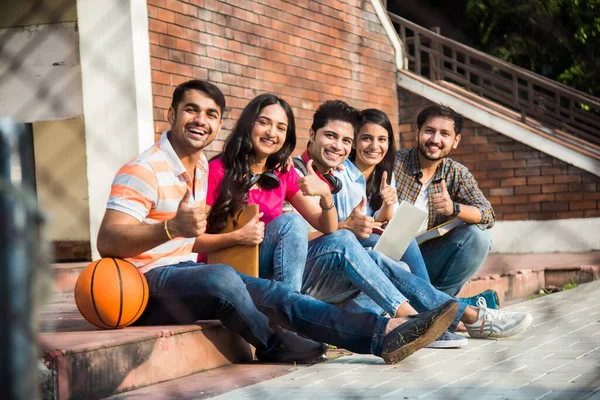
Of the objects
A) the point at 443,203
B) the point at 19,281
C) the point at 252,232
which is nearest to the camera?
the point at 19,281

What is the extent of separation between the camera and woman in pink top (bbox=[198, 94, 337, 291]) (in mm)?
2980

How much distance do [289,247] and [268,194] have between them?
30cm

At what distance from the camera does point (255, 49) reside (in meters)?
5.60

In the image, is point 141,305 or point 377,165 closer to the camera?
point 141,305

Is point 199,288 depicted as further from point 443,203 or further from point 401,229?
point 443,203

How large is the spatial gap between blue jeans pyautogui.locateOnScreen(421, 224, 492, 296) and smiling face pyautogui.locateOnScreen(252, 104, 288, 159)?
102cm

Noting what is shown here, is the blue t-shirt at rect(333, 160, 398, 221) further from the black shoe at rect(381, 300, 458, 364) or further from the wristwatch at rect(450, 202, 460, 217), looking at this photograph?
the black shoe at rect(381, 300, 458, 364)

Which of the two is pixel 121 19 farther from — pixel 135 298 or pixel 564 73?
pixel 564 73

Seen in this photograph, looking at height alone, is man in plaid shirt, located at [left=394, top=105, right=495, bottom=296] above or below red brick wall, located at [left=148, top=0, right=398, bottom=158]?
below

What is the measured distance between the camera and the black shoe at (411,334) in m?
2.74

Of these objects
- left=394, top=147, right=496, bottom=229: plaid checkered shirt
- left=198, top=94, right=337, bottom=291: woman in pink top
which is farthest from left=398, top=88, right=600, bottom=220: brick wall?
left=198, top=94, right=337, bottom=291: woman in pink top

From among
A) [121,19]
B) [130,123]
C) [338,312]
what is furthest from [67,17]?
[338,312]

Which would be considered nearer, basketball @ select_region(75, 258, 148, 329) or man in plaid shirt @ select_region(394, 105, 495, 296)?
basketball @ select_region(75, 258, 148, 329)

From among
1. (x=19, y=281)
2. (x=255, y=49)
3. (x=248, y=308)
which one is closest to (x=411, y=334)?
(x=248, y=308)
